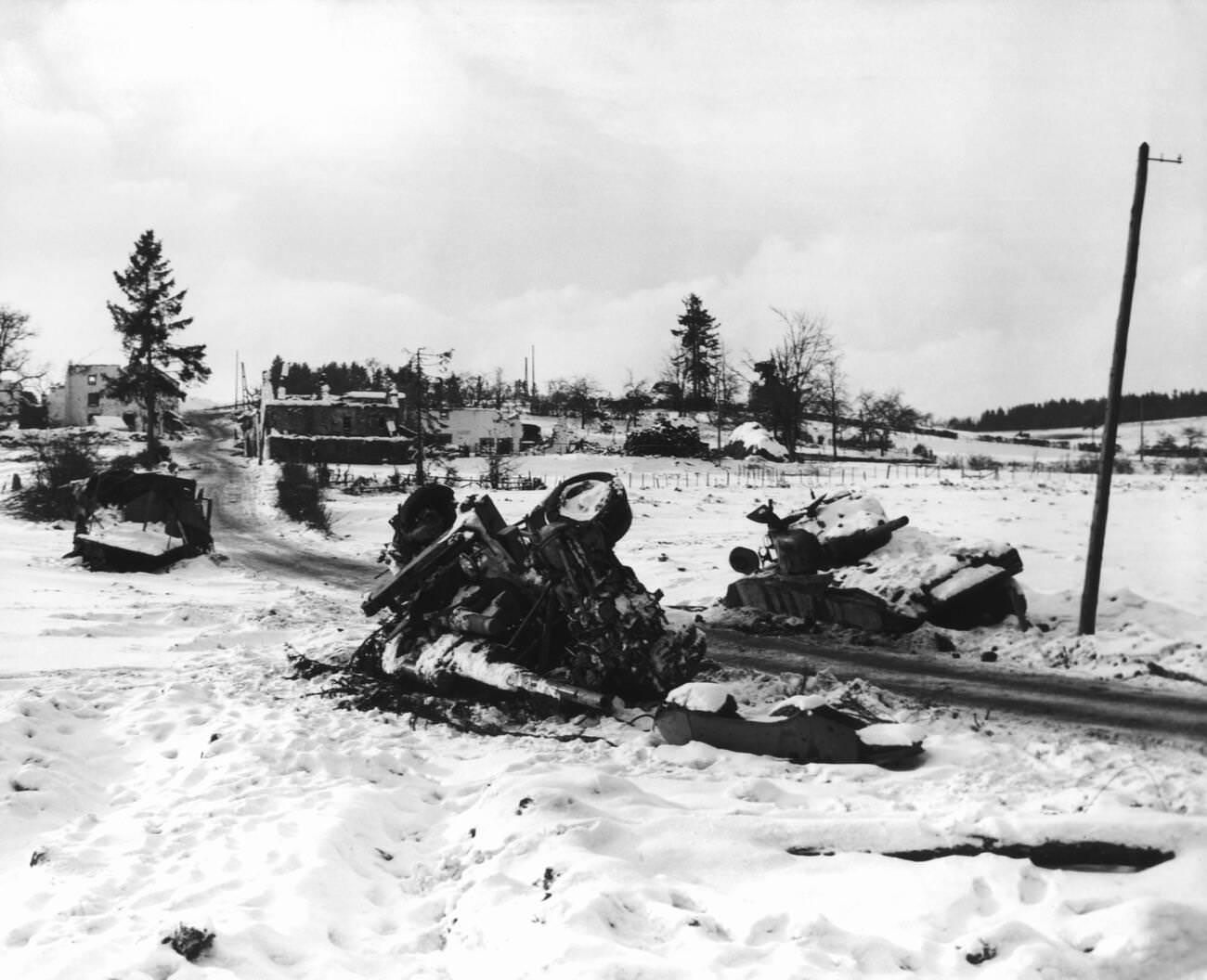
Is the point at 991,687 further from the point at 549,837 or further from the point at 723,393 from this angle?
the point at 723,393

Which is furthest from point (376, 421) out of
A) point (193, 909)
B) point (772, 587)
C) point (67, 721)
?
point (193, 909)

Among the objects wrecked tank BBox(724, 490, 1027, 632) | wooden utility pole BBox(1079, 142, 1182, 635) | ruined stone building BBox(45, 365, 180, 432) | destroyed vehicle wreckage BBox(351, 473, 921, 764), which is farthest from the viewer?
ruined stone building BBox(45, 365, 180, 432)

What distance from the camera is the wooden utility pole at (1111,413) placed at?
33.7ft

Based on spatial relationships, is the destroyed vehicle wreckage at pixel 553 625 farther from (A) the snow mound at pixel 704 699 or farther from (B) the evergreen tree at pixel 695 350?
(B) the evergreen tree at pixel 695 350

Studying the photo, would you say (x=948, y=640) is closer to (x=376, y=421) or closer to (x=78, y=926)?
(x=78, y=926)

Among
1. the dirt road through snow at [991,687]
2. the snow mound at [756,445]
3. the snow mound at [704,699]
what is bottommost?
the dirt road through snow at [991,687]

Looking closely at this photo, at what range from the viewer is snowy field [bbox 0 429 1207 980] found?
3.49 metres

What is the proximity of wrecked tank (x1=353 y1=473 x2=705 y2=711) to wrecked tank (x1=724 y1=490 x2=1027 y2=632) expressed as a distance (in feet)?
12.5

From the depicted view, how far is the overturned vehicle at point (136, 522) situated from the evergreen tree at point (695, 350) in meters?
55.0

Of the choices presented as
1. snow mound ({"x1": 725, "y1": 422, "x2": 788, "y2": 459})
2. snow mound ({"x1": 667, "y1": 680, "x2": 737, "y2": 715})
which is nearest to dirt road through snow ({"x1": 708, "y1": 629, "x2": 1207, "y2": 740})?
snow mound ({"x1": 667, "y1": 680, "x2": 737, "y2": 715})

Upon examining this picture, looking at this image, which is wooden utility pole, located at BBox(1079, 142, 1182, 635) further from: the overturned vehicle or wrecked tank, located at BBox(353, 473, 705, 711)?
the overturned vehicle

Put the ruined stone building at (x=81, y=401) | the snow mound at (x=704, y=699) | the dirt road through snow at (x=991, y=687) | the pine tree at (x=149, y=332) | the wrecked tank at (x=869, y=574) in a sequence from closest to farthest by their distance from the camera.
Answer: the snow mound at (x=704, y=699) → the dirt road through snow at (x=991, y=687) → the wrecked tank at (x=869, y=574) → the pine tree at (x=149, y=332) → the ruined stone building at (x=81, y=401)

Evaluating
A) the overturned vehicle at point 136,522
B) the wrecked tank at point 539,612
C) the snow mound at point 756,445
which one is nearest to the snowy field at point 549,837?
the wrecked tank at point 539,612

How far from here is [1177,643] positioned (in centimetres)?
934
